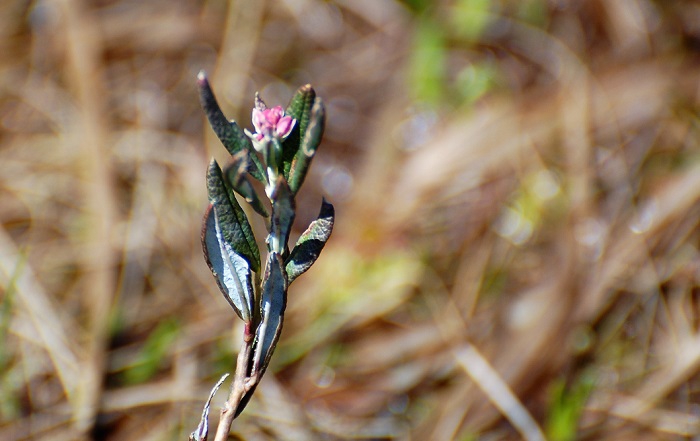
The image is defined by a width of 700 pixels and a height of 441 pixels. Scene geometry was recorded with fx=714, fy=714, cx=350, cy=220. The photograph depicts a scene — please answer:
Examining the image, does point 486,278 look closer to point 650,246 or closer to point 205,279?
point 650,246

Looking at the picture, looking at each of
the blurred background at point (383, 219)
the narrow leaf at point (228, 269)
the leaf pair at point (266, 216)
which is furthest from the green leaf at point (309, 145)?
the blurred background at point (383, 219)

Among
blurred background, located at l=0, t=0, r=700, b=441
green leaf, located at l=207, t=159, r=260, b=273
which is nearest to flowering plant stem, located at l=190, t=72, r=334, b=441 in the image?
green leaf, located at l=207, t=159, r=260, b=273

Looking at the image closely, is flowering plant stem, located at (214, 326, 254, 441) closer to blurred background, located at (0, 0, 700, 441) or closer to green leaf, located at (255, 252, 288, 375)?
green leaf, located at (255, 252, 288, 375)

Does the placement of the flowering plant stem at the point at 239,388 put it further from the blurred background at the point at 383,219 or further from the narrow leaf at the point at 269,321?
the blurred background at the point at 383,219

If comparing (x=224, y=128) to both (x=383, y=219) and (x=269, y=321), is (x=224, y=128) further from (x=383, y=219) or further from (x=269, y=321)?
(x=383, y=219)

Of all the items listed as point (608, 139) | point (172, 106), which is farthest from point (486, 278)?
point (172, 106)

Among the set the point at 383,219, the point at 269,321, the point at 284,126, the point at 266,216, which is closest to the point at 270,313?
the point at 269,321
